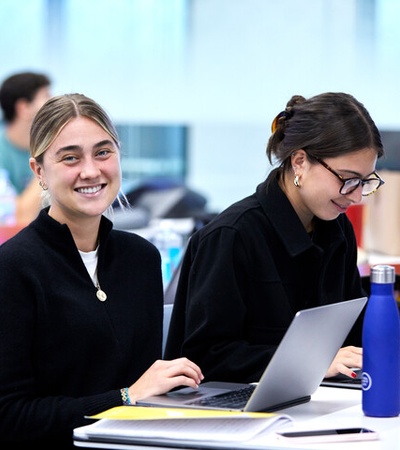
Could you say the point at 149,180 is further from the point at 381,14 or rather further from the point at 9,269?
the point at 9,269

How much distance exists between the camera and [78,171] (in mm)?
2027

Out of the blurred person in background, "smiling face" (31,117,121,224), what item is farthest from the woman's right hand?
the blurred person in background

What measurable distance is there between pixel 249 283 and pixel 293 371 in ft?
1.72

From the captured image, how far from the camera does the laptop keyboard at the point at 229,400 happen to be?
5.54 ft

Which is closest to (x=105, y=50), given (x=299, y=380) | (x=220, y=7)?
(x=220, y=7)

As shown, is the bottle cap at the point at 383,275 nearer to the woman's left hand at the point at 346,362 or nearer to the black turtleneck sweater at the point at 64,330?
the woman's left hand at the point at 346,362

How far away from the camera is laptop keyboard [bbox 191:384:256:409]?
169 cm

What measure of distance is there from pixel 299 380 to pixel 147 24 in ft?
17.7

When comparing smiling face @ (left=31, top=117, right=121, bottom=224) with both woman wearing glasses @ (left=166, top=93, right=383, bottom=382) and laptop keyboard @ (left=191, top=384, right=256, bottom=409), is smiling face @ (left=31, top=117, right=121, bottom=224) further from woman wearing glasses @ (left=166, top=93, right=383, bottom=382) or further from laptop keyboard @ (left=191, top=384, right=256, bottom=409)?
laptop keyboard @ (left=191, top=384, right=256, bottom=409)

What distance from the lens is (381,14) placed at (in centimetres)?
662

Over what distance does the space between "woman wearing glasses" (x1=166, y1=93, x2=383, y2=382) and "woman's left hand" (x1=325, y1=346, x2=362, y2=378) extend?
134 mm

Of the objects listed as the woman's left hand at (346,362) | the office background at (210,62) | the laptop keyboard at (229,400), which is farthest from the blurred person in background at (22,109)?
the laptop keyboard at (229,400)

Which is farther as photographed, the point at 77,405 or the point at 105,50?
the point at 105,50

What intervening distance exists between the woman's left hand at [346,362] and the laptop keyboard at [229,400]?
212 mm
